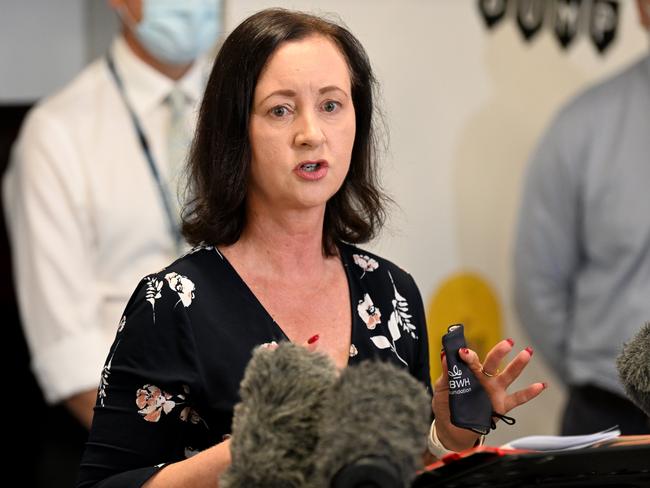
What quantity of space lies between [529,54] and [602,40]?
0.31 metres

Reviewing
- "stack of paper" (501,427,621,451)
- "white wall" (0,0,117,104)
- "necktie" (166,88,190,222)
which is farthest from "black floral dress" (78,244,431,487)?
"white wall" (0,0,117,104)

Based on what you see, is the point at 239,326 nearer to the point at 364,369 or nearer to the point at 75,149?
the point at 364,369

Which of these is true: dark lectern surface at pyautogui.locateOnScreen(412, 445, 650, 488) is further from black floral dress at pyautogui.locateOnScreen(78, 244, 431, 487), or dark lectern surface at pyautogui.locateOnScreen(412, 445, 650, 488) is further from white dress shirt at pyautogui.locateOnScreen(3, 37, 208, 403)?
white dress shirt at pyautogui.locateOnScreen(3, 37, 208, 403)

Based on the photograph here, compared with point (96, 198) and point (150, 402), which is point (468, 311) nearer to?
point (96, 198)

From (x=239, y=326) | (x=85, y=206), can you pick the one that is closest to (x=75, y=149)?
(x=85, y=206)

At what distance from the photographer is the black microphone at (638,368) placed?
5.32 ft

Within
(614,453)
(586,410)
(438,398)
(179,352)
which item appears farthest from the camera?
(586,410)

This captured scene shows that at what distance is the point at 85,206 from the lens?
9.96 feet

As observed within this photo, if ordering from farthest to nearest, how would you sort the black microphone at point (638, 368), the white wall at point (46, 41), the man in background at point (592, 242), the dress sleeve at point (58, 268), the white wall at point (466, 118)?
the white wall at point (46, 41) → the white wall at point (466, 118) → the man in background at point (592, 242) → the dress sleeve at point (58, 268) → the black microphone at point (638, 368)

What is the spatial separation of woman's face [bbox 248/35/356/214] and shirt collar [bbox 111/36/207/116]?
1457 mm

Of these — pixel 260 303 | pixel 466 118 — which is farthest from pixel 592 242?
pixel 260 303

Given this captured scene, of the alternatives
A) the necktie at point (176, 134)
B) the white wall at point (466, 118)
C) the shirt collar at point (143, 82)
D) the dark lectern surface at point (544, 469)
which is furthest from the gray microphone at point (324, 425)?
the white wall at point (466, 118)

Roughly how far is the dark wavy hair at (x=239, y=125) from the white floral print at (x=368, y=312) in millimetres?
98

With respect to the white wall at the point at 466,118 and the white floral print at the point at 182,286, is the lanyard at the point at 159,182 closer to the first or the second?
the white wall at the point at 466,118
